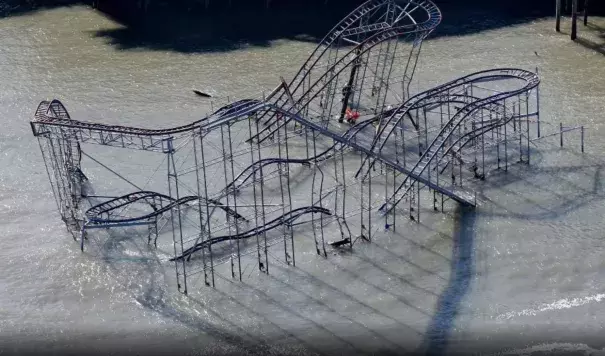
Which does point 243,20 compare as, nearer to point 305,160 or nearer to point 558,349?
point 305,160

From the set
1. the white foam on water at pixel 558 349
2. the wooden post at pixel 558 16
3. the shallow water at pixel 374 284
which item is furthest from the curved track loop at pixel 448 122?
the wooden post at pixel 558 16

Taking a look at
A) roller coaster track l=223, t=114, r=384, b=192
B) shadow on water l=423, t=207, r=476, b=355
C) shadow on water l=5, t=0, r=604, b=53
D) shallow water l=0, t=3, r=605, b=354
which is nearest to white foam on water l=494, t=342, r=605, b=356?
shallow water l=0, t=3, r=605, b=354

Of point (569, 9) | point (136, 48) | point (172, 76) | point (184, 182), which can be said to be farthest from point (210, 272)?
point (569, 9)

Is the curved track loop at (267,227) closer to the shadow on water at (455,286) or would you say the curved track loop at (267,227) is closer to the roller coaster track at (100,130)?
the roller coaster track at (100,130)

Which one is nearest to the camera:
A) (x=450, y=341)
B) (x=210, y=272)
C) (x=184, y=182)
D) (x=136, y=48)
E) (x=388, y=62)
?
(x=450, y=341)

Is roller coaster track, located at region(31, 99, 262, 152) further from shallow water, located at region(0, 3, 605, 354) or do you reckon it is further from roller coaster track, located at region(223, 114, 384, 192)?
roller coaster track, located at region(223, 114, 384, 192)

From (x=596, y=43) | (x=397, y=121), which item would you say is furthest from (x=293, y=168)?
(x=596, y=43)

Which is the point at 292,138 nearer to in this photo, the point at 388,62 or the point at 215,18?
the point at 388,62

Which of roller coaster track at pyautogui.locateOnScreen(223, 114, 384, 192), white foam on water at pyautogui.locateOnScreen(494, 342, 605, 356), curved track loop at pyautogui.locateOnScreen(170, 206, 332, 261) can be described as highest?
roller coaster track at pyautogui.locateOnScreen(223, 114, 384, 192)
